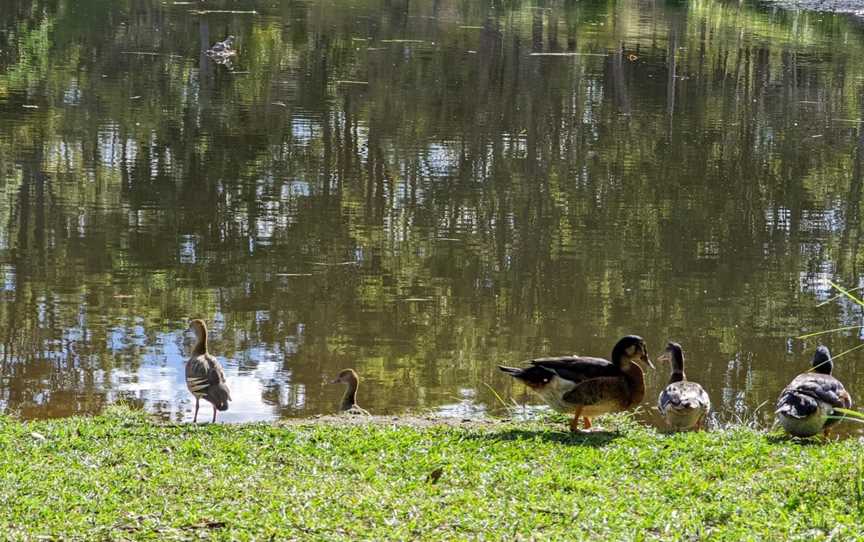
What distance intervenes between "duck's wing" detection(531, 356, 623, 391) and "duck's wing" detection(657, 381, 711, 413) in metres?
0.69

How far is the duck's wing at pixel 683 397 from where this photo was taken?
10.3 meters

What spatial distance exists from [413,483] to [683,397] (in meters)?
3.25

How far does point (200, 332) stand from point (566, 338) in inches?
170

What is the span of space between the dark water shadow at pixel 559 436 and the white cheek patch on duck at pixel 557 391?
0.76ft

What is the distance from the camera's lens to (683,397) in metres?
10.4

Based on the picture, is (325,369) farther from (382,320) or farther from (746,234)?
(746,234)

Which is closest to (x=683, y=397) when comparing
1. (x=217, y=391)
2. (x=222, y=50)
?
(x=217, y=391)

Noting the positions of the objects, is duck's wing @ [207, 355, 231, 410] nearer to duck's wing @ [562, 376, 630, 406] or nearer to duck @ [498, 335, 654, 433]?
duck @ [498, 335, 654, 433]

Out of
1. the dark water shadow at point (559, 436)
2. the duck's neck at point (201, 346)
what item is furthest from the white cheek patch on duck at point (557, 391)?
the duck's neck at point (201, 346)

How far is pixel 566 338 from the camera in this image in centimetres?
1415

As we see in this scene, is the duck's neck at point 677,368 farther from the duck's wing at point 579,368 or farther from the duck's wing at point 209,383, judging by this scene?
the duck's wing at point 209,383

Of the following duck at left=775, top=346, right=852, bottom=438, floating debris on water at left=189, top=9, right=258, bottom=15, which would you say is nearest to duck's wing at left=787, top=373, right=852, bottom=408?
duck at left=775, top=346, right=852, bottom=438

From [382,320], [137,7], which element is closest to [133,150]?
[382,320]

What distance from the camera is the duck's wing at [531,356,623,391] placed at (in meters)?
9.94
